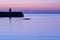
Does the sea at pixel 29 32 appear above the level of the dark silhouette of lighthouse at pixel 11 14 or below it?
below

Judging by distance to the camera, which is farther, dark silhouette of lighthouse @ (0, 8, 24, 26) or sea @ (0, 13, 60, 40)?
dark silhouette of lighthouse @ (0, 8, 24, 26)

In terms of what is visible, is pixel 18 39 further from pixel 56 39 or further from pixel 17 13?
pixel 17 13

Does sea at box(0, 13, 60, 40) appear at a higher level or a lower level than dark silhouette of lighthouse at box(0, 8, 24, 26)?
lower

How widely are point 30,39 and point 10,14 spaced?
100 ft

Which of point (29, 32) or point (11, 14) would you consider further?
point (11, 14)

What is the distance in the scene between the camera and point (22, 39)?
9.00 metres

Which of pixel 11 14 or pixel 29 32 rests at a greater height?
pixel 11 14

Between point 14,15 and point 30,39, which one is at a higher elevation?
point 14,15

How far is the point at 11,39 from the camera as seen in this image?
9.03m

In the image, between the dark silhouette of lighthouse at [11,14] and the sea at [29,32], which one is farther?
the dark silhouette of lighthouse at [11,14]

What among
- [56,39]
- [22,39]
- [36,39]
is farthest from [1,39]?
[56,39]

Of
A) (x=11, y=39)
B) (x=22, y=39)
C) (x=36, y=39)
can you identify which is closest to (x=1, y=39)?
(x=11, y=39)

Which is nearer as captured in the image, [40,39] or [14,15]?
→ [40,39]

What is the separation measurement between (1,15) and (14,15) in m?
3.05
